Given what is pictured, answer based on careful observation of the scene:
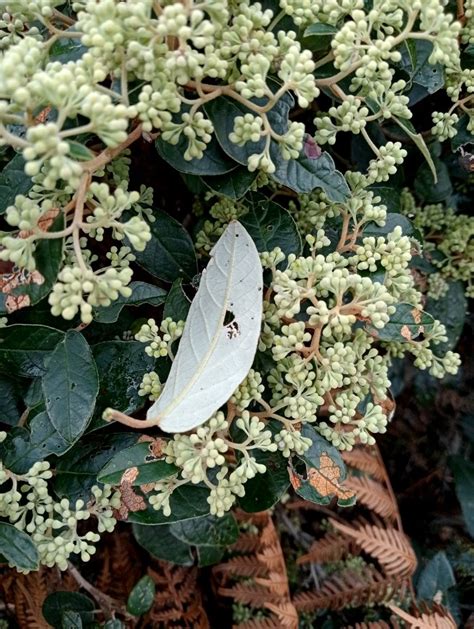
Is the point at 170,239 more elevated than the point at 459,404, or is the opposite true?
the point at 170,239

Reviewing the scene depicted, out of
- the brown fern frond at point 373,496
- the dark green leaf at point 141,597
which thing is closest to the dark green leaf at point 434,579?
the brown fern frond at point 373,496

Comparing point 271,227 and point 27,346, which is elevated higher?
point 271,227

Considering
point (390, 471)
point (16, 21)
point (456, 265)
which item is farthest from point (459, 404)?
point (16, 21)

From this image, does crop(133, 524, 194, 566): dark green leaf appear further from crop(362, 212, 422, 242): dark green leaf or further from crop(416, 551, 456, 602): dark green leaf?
crop(362, 212, 422, 242): dark green leaf

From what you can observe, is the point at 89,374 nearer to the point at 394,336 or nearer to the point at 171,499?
the point at 171,499

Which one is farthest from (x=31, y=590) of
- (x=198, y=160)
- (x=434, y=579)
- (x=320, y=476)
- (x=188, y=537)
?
(x=198, y=160)

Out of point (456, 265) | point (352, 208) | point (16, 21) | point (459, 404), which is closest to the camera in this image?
point (16, 21)

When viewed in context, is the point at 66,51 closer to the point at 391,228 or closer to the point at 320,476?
the point at 391,228
